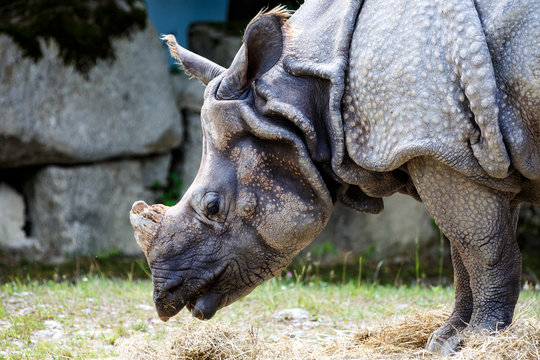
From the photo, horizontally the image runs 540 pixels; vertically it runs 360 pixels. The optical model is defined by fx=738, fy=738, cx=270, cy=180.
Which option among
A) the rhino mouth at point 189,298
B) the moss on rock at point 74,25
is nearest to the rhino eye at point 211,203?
the rhino mouth at point 189,298

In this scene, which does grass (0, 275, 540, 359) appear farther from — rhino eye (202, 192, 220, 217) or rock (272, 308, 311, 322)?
rhino eye (202, 192, 220, 217)

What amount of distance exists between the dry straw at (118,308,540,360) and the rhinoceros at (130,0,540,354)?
133 millimetres

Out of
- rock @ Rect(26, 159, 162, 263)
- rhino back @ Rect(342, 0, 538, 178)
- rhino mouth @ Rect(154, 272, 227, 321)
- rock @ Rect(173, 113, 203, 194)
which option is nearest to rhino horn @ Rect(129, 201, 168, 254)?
rhino mouth @ Rect(154, 272, 227, 321)

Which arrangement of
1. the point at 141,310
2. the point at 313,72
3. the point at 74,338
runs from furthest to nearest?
1. the point at 141,310
2. the point at 74,338
3. the point at 313,72

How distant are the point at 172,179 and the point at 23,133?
2.53m

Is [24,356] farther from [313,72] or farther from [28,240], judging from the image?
[28,240]

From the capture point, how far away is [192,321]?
14.5 ft

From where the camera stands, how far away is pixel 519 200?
3.87 m

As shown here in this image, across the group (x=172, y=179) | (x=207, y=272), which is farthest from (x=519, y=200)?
(x=172, y=179)

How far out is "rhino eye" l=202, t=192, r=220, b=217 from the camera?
3.99 metres

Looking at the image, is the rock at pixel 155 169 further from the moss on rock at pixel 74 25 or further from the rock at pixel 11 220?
the rock at pixel 11 220

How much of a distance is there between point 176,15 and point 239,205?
341 inches

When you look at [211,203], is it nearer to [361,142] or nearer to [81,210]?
[361,142]

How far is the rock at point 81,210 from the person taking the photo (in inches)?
365
